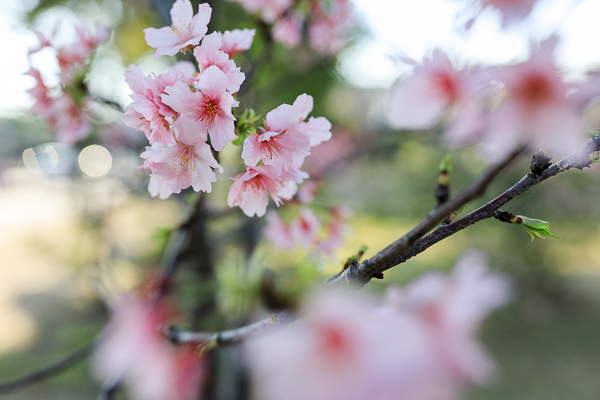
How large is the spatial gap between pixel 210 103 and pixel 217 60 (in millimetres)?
44

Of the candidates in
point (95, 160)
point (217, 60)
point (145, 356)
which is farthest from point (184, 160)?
point (95, 160)

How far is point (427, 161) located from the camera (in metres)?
2.82

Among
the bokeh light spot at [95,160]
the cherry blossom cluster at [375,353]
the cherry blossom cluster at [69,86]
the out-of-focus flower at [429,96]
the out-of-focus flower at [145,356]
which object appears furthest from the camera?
the bokeh light spot at [95,160]

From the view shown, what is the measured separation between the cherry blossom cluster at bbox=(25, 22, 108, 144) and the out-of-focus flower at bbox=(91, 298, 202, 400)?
18.0 inches

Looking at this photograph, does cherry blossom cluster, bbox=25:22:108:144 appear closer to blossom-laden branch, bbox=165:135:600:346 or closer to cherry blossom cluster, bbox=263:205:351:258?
cherry blossom cluster, bbox=263:205:351:258

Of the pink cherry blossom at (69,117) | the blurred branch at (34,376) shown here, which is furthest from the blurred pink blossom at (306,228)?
the blurred branch at (34,376)

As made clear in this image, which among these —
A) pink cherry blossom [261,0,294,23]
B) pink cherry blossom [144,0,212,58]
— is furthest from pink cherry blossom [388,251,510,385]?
pink cherry blossom [261,0,294,23]

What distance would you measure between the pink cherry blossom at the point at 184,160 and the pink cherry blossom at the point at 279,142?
4 centimetres

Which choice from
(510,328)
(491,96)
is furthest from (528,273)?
(491,96)

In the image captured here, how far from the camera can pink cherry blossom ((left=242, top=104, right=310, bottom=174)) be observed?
0.34 m

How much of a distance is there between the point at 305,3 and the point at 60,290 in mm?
4273

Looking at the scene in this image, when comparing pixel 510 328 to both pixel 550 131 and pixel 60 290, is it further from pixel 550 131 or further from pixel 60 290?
pixel 60 290

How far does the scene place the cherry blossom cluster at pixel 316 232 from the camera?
688 mm

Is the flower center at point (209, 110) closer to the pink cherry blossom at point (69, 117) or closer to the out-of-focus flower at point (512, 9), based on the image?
the out-of-focus flower at point (512, 9)
